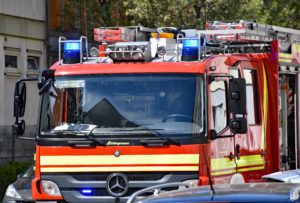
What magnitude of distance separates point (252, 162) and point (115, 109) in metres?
2.23

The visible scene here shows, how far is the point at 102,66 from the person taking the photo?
32.6ft

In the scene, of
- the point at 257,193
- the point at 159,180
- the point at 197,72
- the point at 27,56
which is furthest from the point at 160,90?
the point at 27,56

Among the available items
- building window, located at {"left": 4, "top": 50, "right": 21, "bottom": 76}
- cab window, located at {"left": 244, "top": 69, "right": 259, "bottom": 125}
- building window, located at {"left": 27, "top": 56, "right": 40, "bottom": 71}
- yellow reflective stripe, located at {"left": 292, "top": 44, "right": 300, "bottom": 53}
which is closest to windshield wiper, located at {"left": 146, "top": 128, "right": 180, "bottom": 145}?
cab window, located at {"left": 244, "top": 69, "right": 259, "bottom": 125}

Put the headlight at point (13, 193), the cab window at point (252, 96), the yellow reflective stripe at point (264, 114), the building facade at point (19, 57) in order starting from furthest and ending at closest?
the building facade at point (19, 57) < the headlight at point (13, 193) < the yellow reflective stripe at point (264, 114) < the cab window at point (252, 96)

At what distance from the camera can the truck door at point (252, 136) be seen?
1038 cm

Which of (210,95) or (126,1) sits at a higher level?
(126,1)

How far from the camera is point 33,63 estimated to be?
2509 centimetres

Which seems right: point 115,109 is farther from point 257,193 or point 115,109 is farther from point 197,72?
point 257,193

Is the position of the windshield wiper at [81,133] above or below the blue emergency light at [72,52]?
below

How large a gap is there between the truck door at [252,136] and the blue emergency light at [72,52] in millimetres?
2195

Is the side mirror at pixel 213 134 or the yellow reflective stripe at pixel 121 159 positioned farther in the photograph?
the side mirror at pixel 213 134

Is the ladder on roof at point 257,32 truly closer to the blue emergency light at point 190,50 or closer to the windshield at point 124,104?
the blue emergency light at point 190,50

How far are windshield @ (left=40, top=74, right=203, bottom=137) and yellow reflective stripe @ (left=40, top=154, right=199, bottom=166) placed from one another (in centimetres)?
28

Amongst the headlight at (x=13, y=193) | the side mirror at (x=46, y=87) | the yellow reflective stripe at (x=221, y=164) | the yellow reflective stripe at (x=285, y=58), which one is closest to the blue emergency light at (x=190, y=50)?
the yellow reflective stripe at (x=221, y=164)
